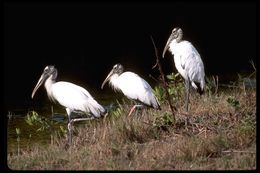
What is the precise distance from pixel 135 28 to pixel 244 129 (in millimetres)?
12931

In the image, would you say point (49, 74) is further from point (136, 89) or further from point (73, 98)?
point (136, 89)

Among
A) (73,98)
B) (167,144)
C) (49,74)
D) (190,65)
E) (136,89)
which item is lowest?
(167,144)

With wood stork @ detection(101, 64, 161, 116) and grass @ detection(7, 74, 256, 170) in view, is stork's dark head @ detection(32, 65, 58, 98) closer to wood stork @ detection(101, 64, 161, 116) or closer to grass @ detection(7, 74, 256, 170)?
wood stork @ detection(101, 64, 161, 116)

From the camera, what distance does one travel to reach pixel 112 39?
776 inches

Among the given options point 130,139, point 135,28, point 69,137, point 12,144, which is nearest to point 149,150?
point 130,139

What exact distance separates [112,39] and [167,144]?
41.5 feet

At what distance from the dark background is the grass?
6.17m

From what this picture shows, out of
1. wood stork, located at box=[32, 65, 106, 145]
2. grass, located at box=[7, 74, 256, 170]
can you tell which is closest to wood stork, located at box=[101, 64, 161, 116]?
wood stork, located at box=[32, 65, 106, 145]

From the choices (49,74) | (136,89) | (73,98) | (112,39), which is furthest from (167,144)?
(112,39)

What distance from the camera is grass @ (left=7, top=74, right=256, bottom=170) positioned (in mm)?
6723

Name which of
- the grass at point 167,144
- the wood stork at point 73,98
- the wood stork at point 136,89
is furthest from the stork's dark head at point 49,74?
the grass at point 167,144

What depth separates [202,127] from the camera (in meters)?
7.70

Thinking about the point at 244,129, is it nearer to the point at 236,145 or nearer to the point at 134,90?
the point at 236,145

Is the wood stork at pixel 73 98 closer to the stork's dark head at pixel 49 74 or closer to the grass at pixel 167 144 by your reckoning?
the stork's dark head at pixel 49 74
